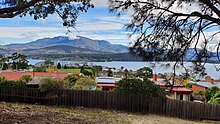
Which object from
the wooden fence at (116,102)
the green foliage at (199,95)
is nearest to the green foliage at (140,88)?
the wooden fence at (116,102)

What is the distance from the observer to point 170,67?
6.09m

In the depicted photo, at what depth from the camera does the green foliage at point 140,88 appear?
16109 mm

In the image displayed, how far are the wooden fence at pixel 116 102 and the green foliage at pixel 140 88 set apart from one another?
23 cm

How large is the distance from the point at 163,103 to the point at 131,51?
10.6 meters

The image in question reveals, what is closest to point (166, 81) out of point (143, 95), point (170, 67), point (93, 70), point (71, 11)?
point (170, 67)

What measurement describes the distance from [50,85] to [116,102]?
Result: 3.47 meters

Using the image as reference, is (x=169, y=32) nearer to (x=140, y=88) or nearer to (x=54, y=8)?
(x=54, y=8)

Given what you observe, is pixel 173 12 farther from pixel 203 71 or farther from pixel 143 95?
pixel 143 95

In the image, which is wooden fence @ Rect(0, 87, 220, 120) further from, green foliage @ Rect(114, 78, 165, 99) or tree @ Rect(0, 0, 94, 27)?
tree @ Rect(0, 0, 94, 27)

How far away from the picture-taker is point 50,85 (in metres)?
16.2

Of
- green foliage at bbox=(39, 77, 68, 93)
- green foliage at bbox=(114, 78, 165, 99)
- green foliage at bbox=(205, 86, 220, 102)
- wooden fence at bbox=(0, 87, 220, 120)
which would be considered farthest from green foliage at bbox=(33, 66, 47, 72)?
green foliage at bbox=(114, 78, 165, 99)

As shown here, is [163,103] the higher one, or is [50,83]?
[50,83]

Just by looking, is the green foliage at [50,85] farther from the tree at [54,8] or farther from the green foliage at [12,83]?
the tree at [54,8]

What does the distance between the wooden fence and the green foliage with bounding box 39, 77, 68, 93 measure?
0.93 ft
